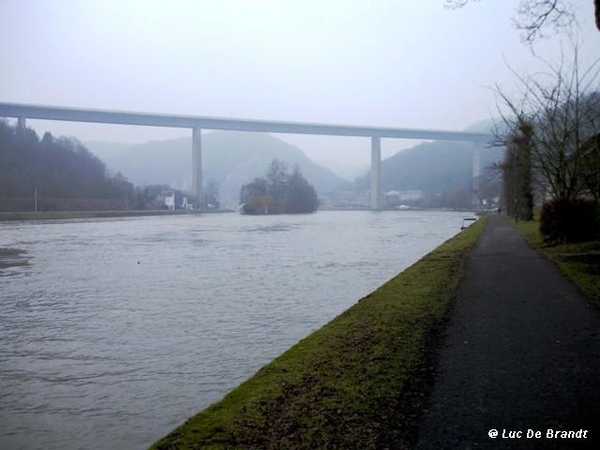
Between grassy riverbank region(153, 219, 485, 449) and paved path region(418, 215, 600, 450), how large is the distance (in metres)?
0.23

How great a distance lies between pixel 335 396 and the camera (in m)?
4.55

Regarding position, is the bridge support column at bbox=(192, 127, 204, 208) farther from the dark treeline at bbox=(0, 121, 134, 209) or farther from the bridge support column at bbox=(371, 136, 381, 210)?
the bridge support column at bbox=(371, 136, 381, 210)

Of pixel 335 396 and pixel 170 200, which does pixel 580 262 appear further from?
pixel 170 200

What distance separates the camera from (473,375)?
16.5 ft

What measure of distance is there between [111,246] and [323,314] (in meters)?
Answer: 19.9

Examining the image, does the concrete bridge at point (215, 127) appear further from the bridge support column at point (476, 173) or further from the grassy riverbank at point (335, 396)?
the grassy riverbank at point (335, 396)

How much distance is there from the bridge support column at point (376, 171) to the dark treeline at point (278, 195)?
14.0 metres

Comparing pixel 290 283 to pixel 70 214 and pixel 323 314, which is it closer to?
pixel 323 314

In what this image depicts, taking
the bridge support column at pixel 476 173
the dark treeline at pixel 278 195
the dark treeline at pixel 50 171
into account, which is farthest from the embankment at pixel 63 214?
the bridge support column at pixel 476 173

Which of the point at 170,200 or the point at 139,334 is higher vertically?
the point at 170,200

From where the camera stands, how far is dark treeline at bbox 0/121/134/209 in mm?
87312

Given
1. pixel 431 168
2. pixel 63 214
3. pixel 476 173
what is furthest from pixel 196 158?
pixel 431 168

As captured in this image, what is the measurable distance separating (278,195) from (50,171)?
4675 cm

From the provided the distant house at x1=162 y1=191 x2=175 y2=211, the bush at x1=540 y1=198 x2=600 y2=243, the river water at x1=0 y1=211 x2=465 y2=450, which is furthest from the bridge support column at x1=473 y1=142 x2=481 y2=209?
the river water at x1=0 y1=211 x2=465 y2=450
